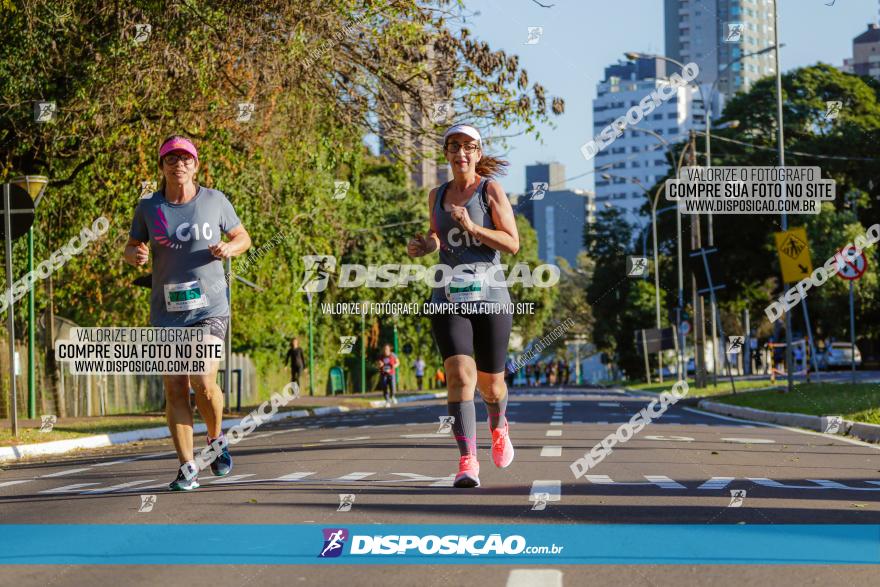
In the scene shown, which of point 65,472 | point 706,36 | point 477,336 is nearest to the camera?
point 477,336

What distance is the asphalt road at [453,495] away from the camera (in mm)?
5395

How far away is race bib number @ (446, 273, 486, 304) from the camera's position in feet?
26.6

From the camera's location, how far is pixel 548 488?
29.1 feet

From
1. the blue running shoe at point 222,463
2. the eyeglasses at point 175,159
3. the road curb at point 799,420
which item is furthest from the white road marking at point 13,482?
the road curb at point 799,420

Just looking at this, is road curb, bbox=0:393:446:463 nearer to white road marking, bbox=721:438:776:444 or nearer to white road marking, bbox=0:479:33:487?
white road marking, bbox=0:479:33:487

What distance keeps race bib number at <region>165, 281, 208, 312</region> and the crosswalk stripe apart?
5.11 meters

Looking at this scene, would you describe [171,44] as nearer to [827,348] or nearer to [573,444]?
[573,444]

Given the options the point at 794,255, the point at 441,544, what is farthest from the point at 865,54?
the point at 441,544

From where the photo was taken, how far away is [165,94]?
789 inches

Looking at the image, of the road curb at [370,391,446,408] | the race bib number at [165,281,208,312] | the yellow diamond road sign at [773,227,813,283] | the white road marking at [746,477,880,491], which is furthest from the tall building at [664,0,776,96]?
the race bib number at [165,281,208,312]

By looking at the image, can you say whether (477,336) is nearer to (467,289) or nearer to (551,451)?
(467,289)

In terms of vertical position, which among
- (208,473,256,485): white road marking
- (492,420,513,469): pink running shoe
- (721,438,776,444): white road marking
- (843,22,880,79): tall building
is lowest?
(721,438,776,444): white road marking

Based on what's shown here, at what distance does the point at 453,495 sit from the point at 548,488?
36.1 inches

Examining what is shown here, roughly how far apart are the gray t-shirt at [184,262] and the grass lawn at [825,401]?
439 inches
